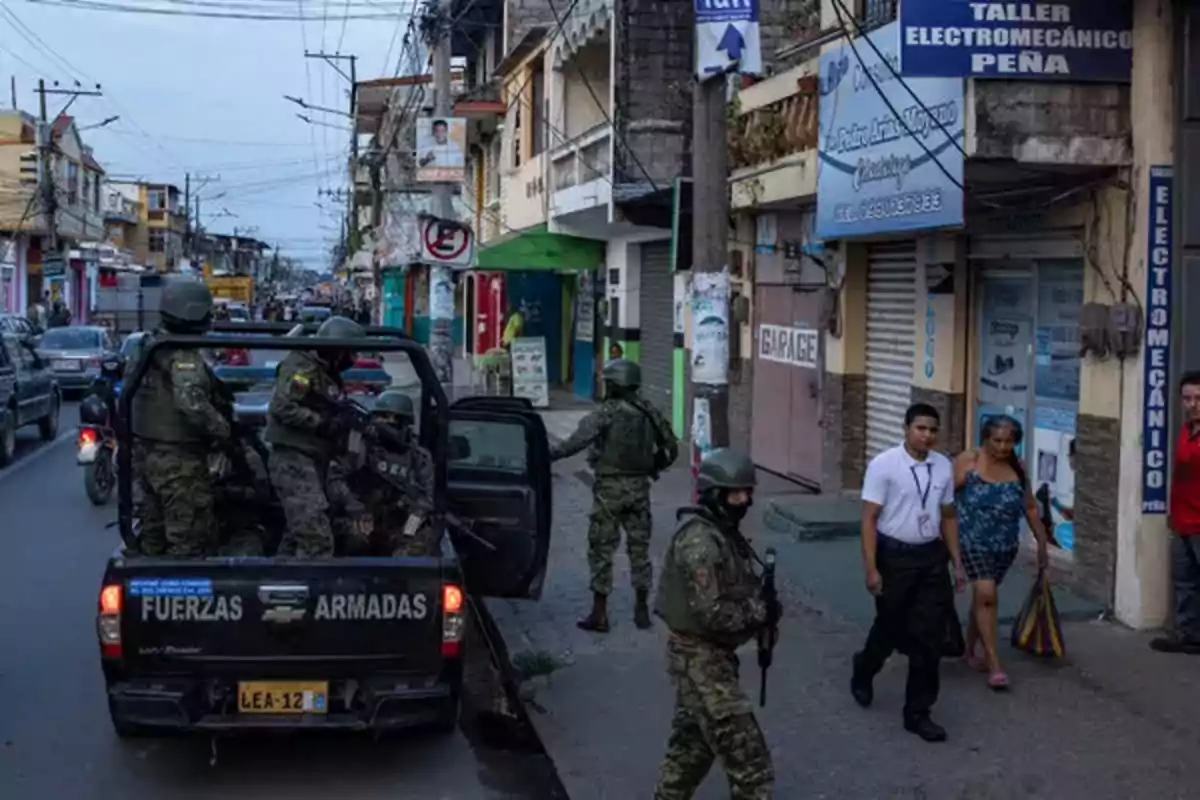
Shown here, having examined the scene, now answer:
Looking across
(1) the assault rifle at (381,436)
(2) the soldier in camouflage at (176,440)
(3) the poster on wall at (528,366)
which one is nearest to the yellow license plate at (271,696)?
(2) the soldier in camouflage at (176,440)

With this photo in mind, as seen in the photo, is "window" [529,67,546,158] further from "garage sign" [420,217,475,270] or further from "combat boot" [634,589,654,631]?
"combat boot" [634,589,654,631]

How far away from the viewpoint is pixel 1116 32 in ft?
29.5

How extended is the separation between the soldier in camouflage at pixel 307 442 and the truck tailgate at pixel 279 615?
70cm

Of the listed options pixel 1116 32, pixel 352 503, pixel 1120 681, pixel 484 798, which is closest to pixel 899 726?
pixel 1120 681

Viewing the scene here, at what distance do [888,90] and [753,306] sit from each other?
646 centimetres

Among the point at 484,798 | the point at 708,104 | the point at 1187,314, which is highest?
the point at 708,104

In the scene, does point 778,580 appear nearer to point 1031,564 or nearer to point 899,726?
point 1031,564

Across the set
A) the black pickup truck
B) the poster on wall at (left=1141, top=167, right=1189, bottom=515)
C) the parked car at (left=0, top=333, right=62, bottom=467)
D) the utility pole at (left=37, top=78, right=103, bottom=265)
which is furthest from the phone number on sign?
the utility pole at (left=37, top=78, right=103, bottom=265)

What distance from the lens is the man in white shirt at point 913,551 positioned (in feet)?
23.1

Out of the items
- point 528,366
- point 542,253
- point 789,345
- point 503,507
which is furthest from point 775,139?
point 528,366

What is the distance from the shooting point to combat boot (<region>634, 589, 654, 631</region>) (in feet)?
31.4

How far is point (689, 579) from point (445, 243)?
12833 millimetres

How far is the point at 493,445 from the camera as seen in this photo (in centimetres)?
985

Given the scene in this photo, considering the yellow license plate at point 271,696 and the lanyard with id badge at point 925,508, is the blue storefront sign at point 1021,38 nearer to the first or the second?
the lanyard with id badge at point 925,508
